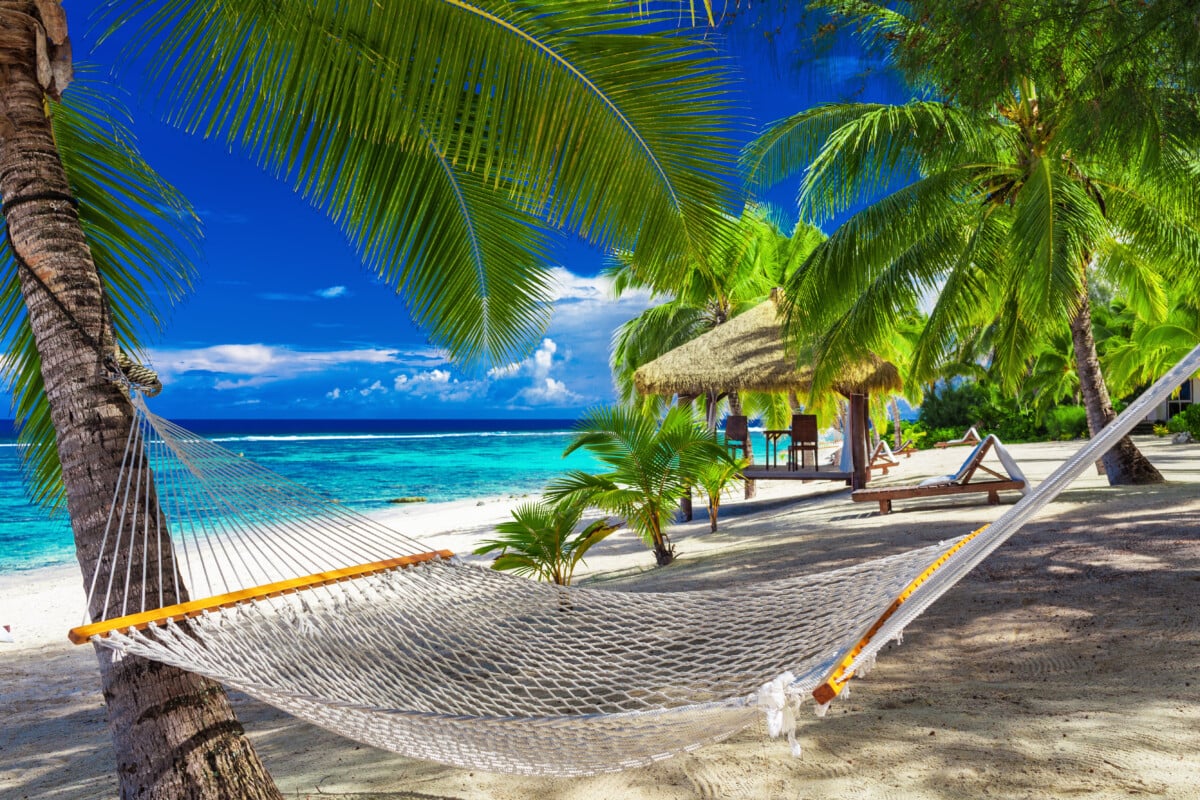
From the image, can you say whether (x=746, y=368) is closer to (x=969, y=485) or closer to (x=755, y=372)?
(x=755, y=372)

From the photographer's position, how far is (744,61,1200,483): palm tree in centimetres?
504

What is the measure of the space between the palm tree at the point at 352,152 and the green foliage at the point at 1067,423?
50.9 feet

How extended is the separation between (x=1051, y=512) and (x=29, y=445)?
5.21 m

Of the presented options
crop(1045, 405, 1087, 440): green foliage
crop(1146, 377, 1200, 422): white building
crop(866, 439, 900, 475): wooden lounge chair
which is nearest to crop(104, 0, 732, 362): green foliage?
crop(866, 439, 900, 475): wooden lounge chair

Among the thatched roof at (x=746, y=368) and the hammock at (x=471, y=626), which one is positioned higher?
the thatched roof at (x=746, y=368)

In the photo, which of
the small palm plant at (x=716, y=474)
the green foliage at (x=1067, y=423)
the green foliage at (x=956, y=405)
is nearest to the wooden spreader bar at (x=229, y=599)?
the small palm plant at (x=716, y=474)

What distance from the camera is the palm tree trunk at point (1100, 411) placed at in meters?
6.07

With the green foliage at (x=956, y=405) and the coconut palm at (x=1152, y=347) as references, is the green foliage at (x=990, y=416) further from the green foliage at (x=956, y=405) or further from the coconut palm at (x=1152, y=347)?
the coconut palm at (x=1152, y=347)

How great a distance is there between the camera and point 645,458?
548cm

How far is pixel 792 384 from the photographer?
28.1 ft

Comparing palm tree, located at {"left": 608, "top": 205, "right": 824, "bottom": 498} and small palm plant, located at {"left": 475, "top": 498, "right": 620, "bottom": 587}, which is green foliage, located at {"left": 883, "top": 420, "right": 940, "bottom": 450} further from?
small palm plant, located at {"left": 475, "top": 498, "right": 620, "bottom": 587}

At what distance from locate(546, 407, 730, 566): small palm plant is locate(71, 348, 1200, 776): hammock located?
3.00 m

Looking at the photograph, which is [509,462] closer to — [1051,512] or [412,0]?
[1051,512]

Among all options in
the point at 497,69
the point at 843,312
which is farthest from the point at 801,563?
the point at 497,69
